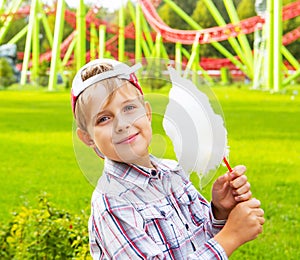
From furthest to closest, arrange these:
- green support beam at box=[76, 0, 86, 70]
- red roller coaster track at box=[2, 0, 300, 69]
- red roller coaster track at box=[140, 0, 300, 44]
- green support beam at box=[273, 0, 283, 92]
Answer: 1. red roller coaster track at box=[2, 0, 300, 69]
2. red roller coaster track at box=[140, 0, 300, 44]
3. green support beam at box=[273, 0, 283, 92]
4. green support beam at box=[76, 0, 86, 70]

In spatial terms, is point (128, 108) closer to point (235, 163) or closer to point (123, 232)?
point (123, 232)

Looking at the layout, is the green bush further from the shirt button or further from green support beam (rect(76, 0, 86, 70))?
green support beam (rect(76, 0, 86, 70))

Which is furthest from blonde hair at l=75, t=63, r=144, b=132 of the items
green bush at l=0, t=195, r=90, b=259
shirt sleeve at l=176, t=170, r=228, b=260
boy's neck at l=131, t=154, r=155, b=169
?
green bush at l=0, t=195, r=90, b=259

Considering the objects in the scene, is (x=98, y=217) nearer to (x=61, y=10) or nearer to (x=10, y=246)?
(x=10, y=246)

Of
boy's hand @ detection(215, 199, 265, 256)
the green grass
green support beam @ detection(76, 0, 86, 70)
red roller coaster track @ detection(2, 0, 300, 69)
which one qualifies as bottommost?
red roller coaster track @ detection(2, 0, 300, 69)

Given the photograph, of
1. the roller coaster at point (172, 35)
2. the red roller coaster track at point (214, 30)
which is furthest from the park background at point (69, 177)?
the red roller coaster track at point (214, 30)

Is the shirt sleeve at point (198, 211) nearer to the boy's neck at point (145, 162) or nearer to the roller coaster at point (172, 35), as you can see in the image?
the boy's neck at point (145, 162)

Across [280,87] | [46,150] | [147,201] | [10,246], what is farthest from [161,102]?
[280,87]

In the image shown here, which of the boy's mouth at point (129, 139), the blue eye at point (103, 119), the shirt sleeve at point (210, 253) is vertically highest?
the blue eye at point (103, 119)

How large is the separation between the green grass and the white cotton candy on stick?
26cm

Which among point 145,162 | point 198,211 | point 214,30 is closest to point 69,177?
point 198,211

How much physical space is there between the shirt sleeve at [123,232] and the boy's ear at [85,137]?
0.10m

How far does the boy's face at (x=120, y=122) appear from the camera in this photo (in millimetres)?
1305

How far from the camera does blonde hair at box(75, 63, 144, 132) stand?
1312mm
